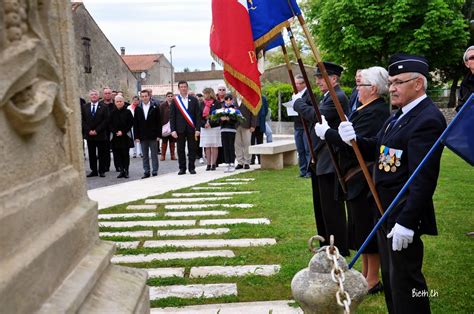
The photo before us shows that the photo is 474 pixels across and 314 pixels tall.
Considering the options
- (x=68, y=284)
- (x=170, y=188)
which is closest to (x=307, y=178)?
(x=170, y=188)

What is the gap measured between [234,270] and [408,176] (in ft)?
6.80

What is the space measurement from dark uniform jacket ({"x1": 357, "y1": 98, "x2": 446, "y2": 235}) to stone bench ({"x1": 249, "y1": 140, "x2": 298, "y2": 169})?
8.82 meters

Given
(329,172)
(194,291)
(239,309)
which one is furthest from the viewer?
(329,172)

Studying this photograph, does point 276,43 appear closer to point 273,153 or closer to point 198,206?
point 198,206

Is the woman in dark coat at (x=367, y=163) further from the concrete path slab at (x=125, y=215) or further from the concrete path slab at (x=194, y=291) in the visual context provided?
the concrete path slab at (x=125, y=215)

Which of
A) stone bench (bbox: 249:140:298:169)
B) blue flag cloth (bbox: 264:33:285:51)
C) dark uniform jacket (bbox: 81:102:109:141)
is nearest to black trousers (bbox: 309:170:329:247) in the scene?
blue flag cloth (bbox: 264:33:285:51)

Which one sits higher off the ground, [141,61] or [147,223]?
[141,61]

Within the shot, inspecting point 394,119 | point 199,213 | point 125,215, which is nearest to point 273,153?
point 199,213

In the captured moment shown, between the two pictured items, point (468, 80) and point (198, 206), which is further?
point (198, 206)

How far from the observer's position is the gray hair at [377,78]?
4105 millimetres

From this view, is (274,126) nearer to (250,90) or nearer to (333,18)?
(333,18)

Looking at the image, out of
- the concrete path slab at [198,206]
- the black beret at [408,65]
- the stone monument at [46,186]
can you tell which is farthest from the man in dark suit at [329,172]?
the concrete path slab at [198,206]

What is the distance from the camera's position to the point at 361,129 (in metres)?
4.24

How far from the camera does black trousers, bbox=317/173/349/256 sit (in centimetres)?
492
